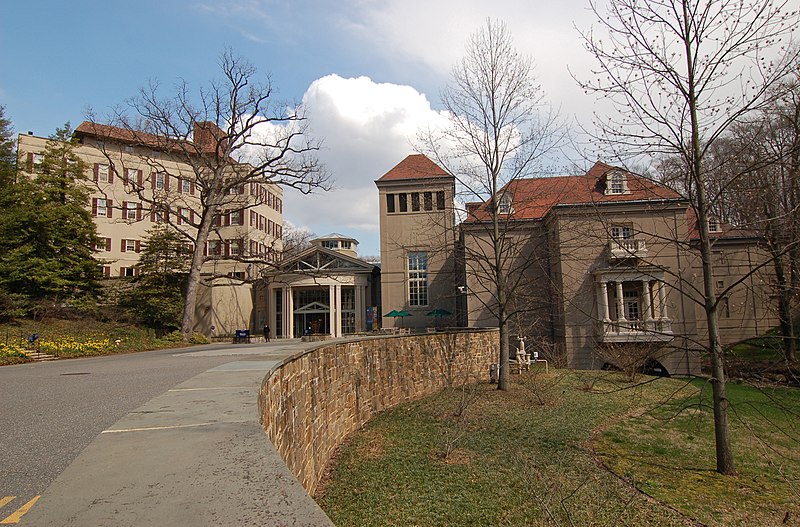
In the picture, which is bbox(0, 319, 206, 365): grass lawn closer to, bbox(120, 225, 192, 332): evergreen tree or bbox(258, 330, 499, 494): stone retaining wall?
bbox(120, 225, 192, 332): evergreen tree

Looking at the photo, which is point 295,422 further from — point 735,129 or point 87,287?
point 87,287

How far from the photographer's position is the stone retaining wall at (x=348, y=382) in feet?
22.3

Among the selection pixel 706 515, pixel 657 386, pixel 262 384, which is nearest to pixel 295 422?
pixel 262 384

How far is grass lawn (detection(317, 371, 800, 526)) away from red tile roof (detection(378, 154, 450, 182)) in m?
22.7

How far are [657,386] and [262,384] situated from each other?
18832 mm

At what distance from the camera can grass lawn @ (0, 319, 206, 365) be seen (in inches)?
650

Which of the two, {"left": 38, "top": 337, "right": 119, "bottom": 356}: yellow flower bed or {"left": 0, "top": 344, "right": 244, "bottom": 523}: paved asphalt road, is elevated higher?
{"left": 38, "top": 337, "right": 119, "bottom": 356}: yellow flower bed

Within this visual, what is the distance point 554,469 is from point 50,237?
101 ft

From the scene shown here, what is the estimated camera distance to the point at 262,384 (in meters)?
5.79

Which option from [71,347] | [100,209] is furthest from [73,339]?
[100,209]

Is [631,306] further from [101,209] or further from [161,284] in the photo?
[101,209]

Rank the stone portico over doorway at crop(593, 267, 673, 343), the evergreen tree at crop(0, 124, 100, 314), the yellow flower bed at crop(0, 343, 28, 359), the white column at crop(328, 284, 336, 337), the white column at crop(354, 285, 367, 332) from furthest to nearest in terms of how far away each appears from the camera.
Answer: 1. the white column at crop(354, 285, 367, 332)
2. the white column at crop(328, 284, 336, 337)
3. the evergreen tree at crop(0, 124, 100, 314)
4. the stone portico over doorway at crop(593, 267, 673, 343)
5. the yellow flower bed at crop(0, 343, 28, 359)

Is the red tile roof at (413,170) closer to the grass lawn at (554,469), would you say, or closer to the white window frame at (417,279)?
the white window frame at (417,279)

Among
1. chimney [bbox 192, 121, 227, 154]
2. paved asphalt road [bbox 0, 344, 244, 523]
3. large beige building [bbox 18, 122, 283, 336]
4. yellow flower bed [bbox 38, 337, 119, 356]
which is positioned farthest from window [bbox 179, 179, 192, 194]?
paved asphalt road [bbox 0, 344, 244, 523]
